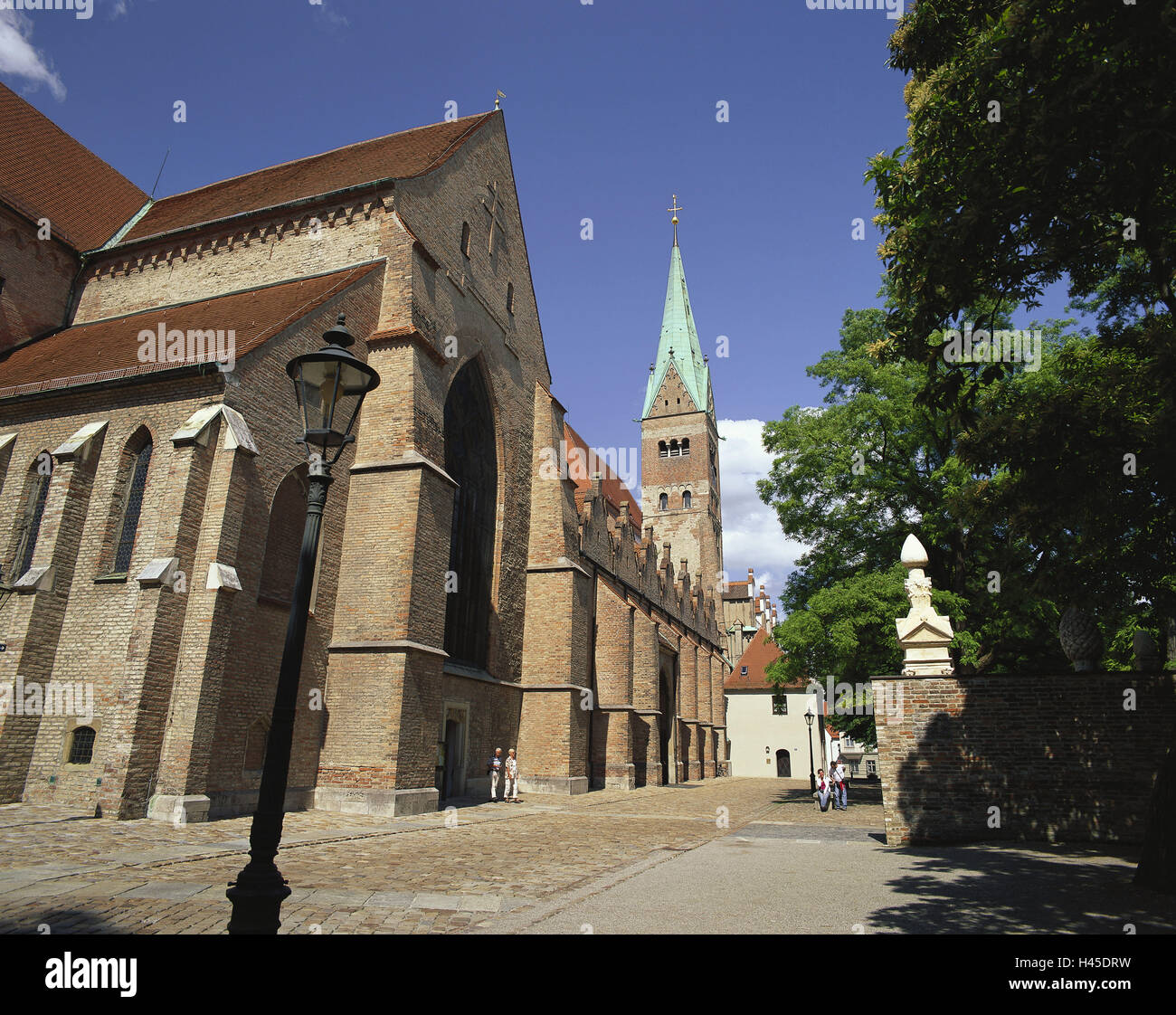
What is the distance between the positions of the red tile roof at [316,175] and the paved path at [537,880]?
51.0 ft

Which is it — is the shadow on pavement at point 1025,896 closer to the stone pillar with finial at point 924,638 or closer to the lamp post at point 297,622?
the stone pillar with finial at point 924,638

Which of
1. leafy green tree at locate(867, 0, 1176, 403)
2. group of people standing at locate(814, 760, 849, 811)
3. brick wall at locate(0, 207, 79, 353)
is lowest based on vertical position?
group of people standing at locate(814, 760, 849, 811)

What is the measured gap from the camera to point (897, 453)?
19219mm

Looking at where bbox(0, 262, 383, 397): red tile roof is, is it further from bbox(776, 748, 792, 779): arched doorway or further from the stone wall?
bbox(776, 748, 792, 779): arched doorway

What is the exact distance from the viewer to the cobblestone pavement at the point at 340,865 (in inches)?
222

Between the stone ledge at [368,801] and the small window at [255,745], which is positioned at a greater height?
the small window at [255,745]

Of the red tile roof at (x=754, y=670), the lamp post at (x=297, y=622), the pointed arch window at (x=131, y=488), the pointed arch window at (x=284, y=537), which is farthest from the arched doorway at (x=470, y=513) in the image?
the red tile roof at (x=754, y=670)

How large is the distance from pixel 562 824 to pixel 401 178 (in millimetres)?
15156

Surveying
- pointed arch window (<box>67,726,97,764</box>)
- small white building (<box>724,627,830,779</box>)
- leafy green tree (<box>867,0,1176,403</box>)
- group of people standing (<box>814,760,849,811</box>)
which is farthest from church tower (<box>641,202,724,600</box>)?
leafy green tree (<box>867,0,1176,403</box>)

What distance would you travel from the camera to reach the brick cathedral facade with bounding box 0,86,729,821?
40.3 ft

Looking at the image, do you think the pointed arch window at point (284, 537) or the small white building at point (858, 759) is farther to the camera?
the small white building at point (858, 759)

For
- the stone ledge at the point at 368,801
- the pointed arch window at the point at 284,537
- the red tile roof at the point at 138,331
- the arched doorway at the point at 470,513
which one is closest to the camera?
the stone ledge at the point at 368,801

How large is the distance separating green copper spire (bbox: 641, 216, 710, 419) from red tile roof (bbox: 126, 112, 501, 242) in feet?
114
